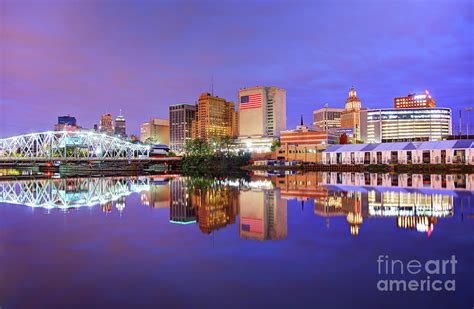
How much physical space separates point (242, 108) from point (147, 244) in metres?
162

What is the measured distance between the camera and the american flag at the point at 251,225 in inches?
548

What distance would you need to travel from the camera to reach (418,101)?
170 metres

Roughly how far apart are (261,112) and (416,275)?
160 m

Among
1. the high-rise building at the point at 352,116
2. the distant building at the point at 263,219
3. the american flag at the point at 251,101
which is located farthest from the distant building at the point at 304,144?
the american flag at the point at 251,101

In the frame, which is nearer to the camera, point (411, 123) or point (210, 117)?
point (411, 123)

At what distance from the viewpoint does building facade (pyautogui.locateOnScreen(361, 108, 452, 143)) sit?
144 metres

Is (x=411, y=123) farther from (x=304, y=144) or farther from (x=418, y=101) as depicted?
(x=304, y=144)

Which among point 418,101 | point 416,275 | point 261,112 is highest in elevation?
point 418,101

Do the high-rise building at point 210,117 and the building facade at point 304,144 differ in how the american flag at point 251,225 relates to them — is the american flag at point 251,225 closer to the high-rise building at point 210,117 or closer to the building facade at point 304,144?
the building facade at point 304,144

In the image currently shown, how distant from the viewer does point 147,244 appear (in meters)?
12.0

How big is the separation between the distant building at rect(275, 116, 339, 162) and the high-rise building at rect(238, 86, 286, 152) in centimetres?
6596

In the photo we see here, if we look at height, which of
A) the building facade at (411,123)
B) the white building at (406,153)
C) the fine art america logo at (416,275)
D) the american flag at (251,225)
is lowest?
the fine art america logo at (416,275)

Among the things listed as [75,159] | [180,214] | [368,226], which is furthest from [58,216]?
[75,159]

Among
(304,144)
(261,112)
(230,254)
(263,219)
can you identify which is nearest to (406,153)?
(304,144)
